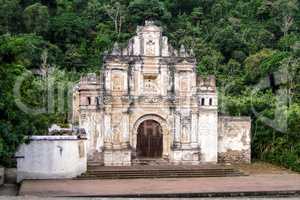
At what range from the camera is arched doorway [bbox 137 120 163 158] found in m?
30.0

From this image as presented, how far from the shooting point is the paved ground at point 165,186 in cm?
2095

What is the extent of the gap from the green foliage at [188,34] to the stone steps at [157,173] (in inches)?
337

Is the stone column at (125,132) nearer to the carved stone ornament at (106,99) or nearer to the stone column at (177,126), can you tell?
the carved stone ornament at (106,99)

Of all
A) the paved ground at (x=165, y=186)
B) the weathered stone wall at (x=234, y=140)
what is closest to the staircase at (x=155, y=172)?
the paved ground at (x=165, y=186)

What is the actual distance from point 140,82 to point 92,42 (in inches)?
1153

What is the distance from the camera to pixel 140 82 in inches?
1169

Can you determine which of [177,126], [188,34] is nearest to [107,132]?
[177,126]

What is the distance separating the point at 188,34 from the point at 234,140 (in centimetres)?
3097

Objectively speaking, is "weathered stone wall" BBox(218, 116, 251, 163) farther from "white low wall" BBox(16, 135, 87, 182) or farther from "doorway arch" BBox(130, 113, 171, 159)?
"white low wall" BBox(16, 135, 87, 182)

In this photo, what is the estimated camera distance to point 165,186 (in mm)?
23000

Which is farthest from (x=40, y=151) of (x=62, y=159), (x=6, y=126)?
(x=6, y=126)

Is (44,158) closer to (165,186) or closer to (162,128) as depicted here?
(165,186)

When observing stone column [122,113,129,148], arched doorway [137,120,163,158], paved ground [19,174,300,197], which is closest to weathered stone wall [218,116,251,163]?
arched doorway [137,120,163,158]

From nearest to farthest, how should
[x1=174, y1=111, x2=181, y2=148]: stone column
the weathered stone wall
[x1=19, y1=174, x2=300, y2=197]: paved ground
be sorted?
[x1=19, y1=174, x2=300, y2=197]: paved ground, [x1=174, y1=111, x2=181, y2=148]: stone column, the weathered stone wall
